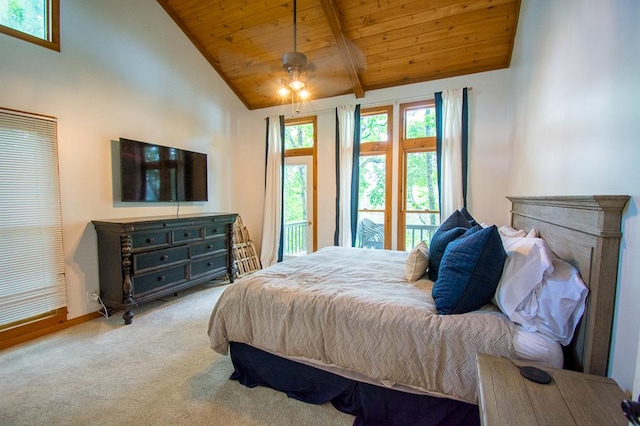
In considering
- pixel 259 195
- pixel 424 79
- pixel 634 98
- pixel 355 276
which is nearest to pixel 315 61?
pixel 424 79

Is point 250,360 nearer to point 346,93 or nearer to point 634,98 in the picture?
point 634,98

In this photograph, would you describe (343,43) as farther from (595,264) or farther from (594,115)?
(595,264)

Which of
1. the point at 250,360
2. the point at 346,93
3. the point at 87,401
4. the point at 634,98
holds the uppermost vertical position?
the point at 346,93

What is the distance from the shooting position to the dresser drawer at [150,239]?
2.96 meters

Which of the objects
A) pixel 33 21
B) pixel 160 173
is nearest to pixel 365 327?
pixel 160 173

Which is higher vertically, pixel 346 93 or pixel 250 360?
pixel 346 93

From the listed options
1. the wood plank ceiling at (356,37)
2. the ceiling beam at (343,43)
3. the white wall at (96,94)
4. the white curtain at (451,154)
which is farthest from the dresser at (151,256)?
the white curtain at (451,154)

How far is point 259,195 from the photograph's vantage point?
17.4 ft

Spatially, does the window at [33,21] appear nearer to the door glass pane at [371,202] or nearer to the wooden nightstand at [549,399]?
the door glass pane at [371,202]

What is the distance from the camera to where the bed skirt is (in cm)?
143

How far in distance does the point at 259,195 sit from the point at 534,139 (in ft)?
13.7

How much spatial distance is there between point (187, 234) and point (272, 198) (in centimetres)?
178

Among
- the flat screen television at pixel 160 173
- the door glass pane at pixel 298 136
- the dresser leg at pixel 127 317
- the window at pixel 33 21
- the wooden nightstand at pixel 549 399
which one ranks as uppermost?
the window at pixel 33 21

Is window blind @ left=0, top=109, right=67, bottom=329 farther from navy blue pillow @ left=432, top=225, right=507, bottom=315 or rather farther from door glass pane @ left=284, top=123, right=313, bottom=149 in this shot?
navy blue pillow @ left=432, top=225, right=507, bottom=315
